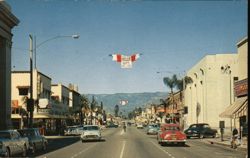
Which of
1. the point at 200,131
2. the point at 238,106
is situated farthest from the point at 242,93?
the point at 200,131

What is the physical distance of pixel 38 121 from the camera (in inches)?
2997

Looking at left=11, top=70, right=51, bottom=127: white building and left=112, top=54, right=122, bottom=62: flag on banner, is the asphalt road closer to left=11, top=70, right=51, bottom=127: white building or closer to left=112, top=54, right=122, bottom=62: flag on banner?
→ left=112, top=54, right=122, bottom=62: flag on banner

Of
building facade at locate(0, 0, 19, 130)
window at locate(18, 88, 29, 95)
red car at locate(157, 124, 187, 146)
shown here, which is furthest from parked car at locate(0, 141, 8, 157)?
window at locate(18, 88, 29, 95)

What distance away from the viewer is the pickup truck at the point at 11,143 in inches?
940

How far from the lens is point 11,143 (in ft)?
82.4

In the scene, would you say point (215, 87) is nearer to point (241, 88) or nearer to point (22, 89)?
point (241, 88)

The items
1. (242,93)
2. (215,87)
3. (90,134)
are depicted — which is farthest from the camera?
(215,87)

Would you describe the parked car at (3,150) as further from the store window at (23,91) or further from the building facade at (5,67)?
the store window at (23,91)

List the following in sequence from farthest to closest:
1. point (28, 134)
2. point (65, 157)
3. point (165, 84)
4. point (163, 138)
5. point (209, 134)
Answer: point (165, 84) → point (209, 134) → point (163, 138) → point (28, 134) → point (65, 157)

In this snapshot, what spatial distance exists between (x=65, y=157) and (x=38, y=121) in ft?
167

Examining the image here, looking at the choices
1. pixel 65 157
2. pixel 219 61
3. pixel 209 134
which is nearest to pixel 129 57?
pixel 65 157

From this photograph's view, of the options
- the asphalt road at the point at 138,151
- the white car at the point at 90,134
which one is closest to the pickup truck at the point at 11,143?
the asphalt road at the point at 138,151

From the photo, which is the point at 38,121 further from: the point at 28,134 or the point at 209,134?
the point at 28,134

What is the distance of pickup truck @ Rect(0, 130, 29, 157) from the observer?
23.9m
